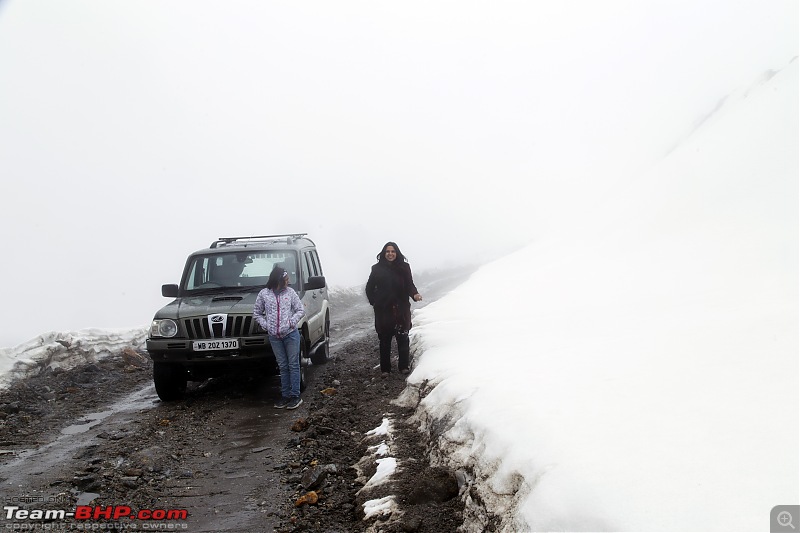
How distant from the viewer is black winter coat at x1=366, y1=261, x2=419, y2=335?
8.05m

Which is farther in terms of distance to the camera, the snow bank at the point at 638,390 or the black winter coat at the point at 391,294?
the black winter coat at the point at 391,294

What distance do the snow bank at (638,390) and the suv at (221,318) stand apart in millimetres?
2250

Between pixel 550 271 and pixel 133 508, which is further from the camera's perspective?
pixel 550 271

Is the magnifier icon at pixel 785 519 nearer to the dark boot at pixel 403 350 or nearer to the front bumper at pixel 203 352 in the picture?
the dark boot at pixel 403 350

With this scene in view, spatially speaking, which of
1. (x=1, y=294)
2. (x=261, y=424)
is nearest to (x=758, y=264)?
(x=261, y=424)

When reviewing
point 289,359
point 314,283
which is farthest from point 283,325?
point 314,283

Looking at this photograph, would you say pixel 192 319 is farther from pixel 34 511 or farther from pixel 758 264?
pixel 758 264

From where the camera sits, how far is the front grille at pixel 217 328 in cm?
748

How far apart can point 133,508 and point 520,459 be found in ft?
10.0

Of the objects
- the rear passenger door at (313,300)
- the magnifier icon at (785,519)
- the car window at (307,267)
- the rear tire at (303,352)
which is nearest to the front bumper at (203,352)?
the rear tire at (303,352)

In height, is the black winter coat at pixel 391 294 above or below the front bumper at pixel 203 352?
above

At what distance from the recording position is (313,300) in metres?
9.41

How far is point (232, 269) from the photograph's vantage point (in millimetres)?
8875

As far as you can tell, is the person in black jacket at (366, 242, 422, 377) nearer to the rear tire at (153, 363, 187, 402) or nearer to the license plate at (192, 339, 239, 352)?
the license plate at (192, 339, 239, 352)
